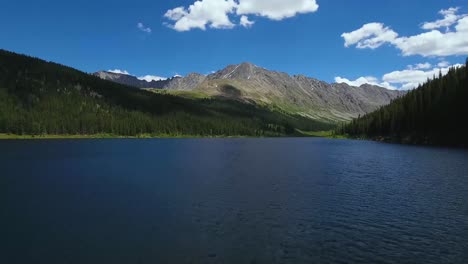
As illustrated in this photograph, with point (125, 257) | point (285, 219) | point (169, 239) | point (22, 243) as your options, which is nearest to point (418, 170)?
point (285, 219)

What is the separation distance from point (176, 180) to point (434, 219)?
44.4 metres

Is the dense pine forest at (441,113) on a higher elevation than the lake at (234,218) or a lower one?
higher

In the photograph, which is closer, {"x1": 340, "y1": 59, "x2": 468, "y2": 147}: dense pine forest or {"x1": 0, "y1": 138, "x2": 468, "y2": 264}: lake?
{"x1": 0, "y1": 138, "x2": 468, "y2": 264}: lake

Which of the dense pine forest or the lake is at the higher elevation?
the dense pine forest

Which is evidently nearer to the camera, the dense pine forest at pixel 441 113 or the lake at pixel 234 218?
the lake at pixel 234 218

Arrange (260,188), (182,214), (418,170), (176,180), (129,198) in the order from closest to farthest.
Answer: (182,214) → (129,198) → (260,188) → (176,180) → (418,170)

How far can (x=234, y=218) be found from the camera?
136 ft

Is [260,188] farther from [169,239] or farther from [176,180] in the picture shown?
[169,239]

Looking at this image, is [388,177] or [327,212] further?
[388,177]

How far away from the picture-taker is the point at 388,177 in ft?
240

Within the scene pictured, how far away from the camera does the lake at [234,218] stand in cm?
2998

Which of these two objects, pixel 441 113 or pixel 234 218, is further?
pixel 441 113

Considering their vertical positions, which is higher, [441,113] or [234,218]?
[441,113]

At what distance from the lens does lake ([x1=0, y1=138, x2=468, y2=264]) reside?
30.0m
